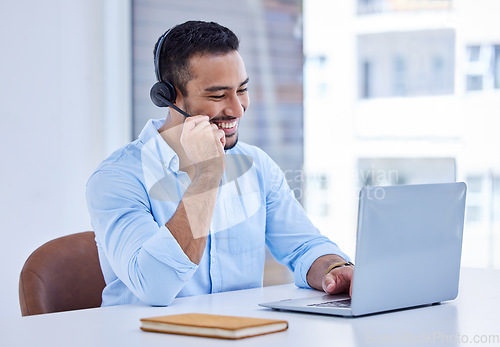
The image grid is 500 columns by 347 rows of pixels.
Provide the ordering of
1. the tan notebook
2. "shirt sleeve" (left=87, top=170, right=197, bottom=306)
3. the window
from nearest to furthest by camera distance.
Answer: the tan notebook < "shirt sleeve" (left=87, top=170, right=197, bottom=306) < the window

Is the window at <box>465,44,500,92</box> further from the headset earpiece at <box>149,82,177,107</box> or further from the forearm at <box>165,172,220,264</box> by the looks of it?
the forearm at <box>165,172,220,264</box>

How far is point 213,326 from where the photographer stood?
90 centimetres

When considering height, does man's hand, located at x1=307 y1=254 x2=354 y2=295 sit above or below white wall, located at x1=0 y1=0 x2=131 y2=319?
below

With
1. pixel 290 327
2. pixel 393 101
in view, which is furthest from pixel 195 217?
pixel 393 101

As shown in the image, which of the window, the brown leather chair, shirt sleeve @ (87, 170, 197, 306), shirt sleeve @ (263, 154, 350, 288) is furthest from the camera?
the window

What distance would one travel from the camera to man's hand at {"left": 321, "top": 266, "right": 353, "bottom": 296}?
1.33 meters

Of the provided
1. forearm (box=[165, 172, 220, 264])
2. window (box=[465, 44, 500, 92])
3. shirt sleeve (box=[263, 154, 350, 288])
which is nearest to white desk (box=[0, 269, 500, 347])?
forearm (box=[165, 172, 220, 264])

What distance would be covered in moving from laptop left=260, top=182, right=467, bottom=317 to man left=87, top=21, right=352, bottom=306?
0.23 meters

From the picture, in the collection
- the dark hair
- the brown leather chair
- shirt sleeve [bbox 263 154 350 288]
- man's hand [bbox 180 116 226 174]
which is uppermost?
the dark hair

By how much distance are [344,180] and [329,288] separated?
282 inches

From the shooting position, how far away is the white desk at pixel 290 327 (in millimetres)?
901

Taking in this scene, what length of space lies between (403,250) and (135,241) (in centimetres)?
54

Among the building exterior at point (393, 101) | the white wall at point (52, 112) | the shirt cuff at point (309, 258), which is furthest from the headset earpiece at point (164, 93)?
the building exterior at point (393, 101)

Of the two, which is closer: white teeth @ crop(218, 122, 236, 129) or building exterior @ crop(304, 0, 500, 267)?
white teeth @ crop(218, 122, 236, 129)
